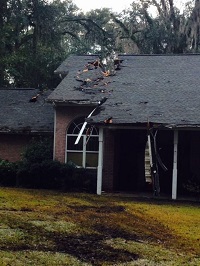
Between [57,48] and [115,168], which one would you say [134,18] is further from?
[115,168]

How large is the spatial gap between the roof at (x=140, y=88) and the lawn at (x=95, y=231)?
2.95m

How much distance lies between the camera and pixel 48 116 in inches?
821

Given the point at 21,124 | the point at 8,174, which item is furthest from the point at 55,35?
the point at 8,174

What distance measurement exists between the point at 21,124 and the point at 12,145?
3.52 ft

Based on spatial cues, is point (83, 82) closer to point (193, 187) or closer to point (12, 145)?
point (12, 145)

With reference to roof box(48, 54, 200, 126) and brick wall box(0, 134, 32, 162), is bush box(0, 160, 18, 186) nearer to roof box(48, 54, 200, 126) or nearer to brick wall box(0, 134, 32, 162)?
brick wall box(0, 134, 32, 162)

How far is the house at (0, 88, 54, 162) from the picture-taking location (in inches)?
784

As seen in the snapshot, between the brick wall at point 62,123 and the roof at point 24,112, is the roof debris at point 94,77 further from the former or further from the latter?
the roof at point 24,112

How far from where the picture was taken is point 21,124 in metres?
20.2

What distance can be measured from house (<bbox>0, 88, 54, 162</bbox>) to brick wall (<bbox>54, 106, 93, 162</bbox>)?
43.3 inches

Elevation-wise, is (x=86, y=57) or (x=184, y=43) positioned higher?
(x=184, y=43)

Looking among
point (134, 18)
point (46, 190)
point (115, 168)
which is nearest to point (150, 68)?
point (115, 168)

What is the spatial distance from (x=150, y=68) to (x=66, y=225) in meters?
12.2

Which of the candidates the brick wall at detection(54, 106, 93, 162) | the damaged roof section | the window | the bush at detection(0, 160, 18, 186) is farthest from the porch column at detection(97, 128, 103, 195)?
the bush at detection(0, 160, 18, 186)
